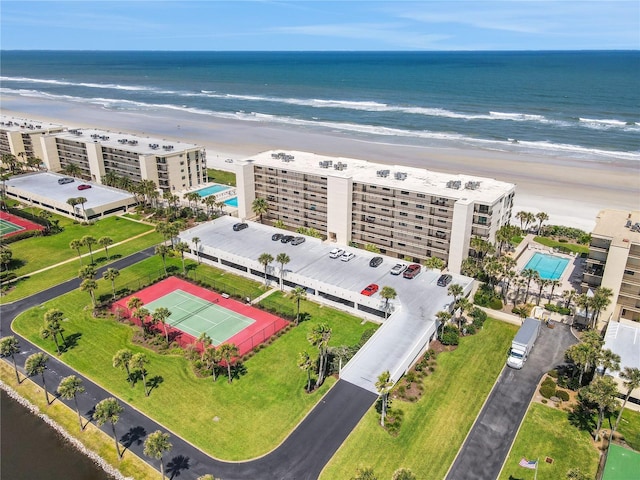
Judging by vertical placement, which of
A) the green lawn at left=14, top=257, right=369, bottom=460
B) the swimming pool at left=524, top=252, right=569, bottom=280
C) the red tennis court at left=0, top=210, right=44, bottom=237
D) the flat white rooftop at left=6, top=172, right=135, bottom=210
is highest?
the flat white rooftop at left=6, top=172, right=135, bottom=210

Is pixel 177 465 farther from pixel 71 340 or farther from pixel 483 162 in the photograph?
pixel 483 162

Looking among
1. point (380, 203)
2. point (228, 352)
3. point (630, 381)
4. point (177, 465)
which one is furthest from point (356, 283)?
point (177, 465)

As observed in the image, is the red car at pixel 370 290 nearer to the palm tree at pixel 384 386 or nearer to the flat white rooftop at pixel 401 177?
the flat white rooftop at pixel 401 177

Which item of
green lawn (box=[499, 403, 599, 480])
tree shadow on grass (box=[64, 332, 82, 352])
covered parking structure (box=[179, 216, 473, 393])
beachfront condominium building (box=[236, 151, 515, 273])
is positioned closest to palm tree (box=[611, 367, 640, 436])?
green lawn (box=[499, 403, 599, 480])

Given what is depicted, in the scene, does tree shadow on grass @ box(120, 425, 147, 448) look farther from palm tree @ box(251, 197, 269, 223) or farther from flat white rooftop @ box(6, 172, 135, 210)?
flat white rooftop @ box(6, 172, 135, 210)

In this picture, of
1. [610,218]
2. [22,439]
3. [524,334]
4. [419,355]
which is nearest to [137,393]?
[22,439]

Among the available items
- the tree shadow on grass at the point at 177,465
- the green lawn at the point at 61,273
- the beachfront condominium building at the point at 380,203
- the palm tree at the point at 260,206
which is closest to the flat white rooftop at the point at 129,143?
the beachfront condominium building at the point at 380,203

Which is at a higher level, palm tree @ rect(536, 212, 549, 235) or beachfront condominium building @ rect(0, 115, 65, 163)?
beachfront condominium building @ rect(0, 115, 65, 163)
